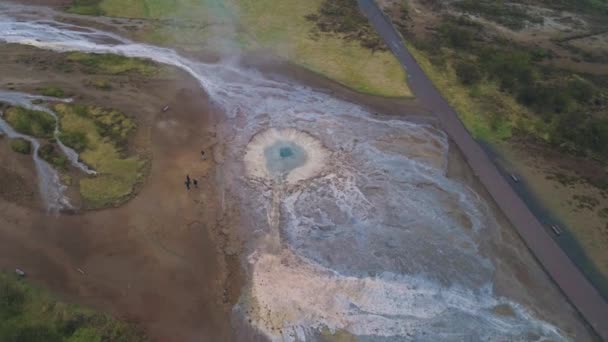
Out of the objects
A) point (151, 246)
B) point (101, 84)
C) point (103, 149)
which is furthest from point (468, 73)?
point (101, 84)

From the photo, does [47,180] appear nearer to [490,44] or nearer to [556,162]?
[556,162]

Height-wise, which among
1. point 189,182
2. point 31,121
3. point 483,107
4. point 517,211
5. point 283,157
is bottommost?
point 517,211

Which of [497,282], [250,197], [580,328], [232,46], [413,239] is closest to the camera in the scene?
[580,328]

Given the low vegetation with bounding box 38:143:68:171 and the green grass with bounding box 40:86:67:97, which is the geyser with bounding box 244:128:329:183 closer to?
the low vegetation with bounding box 38:143:68:171

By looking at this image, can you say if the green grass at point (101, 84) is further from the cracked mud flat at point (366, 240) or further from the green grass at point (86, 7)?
the green grass at point (86, 7)

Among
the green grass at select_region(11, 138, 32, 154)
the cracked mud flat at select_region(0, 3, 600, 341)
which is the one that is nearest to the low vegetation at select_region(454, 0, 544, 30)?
the cracked mud flat at select_region(0, 3, 600, 341)

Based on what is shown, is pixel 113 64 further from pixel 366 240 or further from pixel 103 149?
pixel 366 240

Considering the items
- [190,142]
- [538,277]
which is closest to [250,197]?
[190,142]
